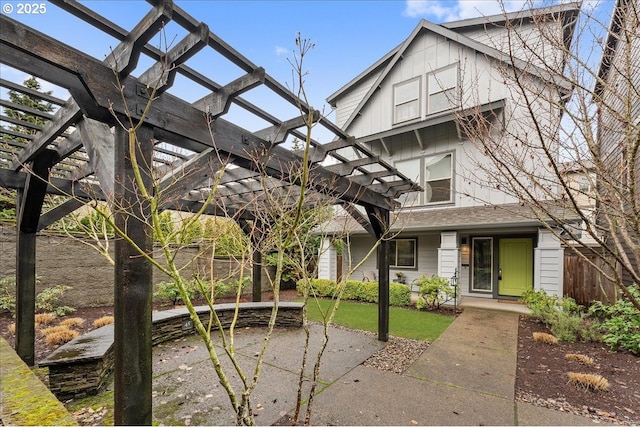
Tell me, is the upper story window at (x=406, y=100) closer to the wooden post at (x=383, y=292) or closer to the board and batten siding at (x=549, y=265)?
the board and batten siding at (x=549, y=265)

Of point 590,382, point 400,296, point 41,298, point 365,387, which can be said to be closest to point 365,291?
point 400,296

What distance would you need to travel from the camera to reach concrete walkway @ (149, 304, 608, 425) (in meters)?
3.16

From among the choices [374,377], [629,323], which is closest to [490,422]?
[374,377]

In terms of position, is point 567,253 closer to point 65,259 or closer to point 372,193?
point 372,193

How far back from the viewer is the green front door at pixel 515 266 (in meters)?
9.77

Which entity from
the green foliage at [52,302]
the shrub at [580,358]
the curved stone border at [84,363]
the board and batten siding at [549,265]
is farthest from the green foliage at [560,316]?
the green foliage at [52,302]

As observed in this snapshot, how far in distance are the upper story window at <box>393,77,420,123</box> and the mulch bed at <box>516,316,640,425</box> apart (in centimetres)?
783

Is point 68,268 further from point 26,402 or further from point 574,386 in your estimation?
point 574,386

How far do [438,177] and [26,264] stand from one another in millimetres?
10333

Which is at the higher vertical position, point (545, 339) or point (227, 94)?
point (227, 94)

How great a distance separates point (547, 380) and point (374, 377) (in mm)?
2380

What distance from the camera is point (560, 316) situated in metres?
6.21

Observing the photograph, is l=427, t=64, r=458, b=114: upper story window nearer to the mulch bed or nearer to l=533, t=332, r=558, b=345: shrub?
l=533, t=332, r=558, b=345: shrub

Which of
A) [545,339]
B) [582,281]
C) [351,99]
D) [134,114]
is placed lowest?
[545,339]
